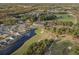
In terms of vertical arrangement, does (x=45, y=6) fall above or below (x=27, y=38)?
above

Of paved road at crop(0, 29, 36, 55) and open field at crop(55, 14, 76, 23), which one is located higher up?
open field at crop(55, 14, 76, 23)

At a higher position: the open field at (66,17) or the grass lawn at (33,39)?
the open field at (66,17)

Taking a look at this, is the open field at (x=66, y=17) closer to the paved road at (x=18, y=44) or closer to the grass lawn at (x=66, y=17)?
the grass lawn at (x=66, y=17)

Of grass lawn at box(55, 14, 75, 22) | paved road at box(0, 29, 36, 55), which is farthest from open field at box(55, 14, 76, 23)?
paved road at box(0, 29, 36, 55)

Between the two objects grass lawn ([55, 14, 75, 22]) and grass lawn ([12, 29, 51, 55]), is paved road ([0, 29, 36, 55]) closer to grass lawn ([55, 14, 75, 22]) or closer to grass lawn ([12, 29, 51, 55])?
grass lawn ([12, 29, 51, 55])

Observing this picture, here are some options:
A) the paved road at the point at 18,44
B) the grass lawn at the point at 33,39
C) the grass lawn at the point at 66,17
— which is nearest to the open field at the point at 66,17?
the grass lawn at the point at 66,17

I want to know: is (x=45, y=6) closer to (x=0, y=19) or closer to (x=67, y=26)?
(x=67, y=26)

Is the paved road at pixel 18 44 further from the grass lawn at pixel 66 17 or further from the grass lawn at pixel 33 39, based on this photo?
the grass lawn at pixel 66 17

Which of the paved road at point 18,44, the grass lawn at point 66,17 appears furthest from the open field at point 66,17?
the paved road at point 18,44

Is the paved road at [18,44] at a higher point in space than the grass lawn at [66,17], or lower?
lower

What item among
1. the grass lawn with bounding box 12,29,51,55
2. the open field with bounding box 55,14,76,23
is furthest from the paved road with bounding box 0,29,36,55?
the open field with bounding box 55,14,76,23
